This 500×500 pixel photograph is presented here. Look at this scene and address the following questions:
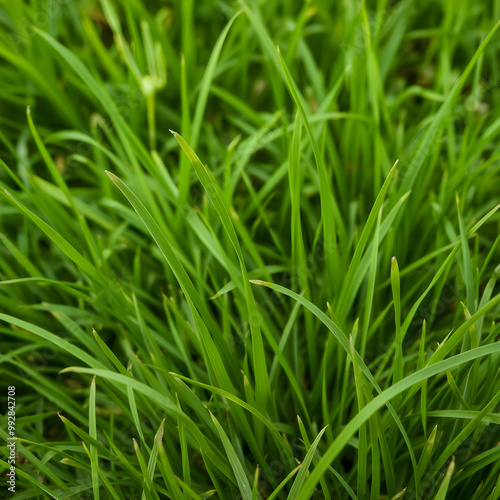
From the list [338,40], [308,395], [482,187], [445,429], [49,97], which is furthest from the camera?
[338,40]

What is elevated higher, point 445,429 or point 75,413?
point 75,413

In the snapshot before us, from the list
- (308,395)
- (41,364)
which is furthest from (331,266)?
(41,364)

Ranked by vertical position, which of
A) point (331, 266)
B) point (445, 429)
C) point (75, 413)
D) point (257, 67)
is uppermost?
point (257, 67)

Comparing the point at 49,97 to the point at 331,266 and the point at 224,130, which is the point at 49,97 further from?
the point at 331,266

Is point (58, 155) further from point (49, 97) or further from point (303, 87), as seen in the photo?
point (303, 87)

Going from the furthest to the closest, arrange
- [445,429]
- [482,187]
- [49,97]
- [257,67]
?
[257,67], [49,97], [482,187], [445,429]

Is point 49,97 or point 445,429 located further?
point 49,97
